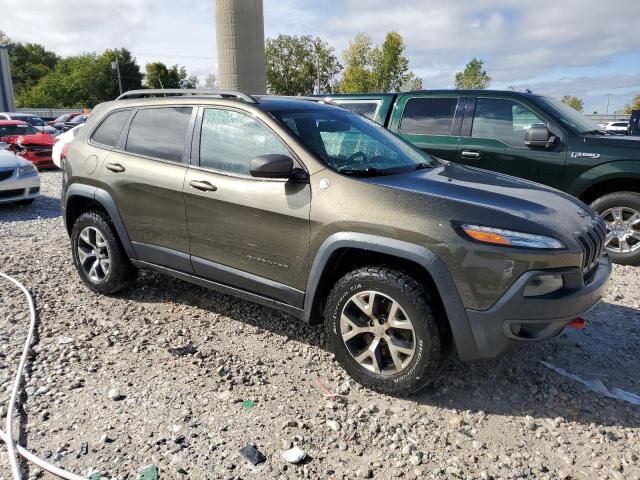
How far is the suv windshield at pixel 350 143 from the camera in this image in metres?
3.26

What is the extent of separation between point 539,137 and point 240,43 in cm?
1520

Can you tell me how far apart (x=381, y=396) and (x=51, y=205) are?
8000 mm

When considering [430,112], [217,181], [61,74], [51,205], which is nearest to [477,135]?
[430,112]

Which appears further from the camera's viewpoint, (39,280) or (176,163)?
(39,280)

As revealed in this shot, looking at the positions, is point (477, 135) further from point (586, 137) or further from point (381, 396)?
point (381, 396)

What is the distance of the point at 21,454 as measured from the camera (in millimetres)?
2424

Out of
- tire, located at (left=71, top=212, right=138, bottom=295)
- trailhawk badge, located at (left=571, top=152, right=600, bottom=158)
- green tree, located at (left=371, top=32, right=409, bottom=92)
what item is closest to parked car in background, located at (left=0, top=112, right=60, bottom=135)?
tire, located at (left=71, top=212, right=138, bottom=295)

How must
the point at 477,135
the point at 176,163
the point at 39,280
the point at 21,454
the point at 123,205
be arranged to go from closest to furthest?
the point at 21,454 → the point at 176,163 → the point at 123,205 → the point at 39,280 → the point at 477,135

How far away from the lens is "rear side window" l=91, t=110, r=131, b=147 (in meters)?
4.20

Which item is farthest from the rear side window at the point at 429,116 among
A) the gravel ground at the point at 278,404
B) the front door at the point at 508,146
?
the gravel ground at the point at 278,404

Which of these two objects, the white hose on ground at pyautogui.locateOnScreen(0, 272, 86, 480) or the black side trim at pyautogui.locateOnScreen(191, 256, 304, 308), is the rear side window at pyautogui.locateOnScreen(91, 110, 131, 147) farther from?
the white hose on ground at pyautogui.locateOnScreen(0, 272, 86, 480)

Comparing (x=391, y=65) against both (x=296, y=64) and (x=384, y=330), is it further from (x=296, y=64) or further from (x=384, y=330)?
(x=384, y=330)

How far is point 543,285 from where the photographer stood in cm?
256

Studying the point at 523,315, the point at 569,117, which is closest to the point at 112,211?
the point at 523,315
